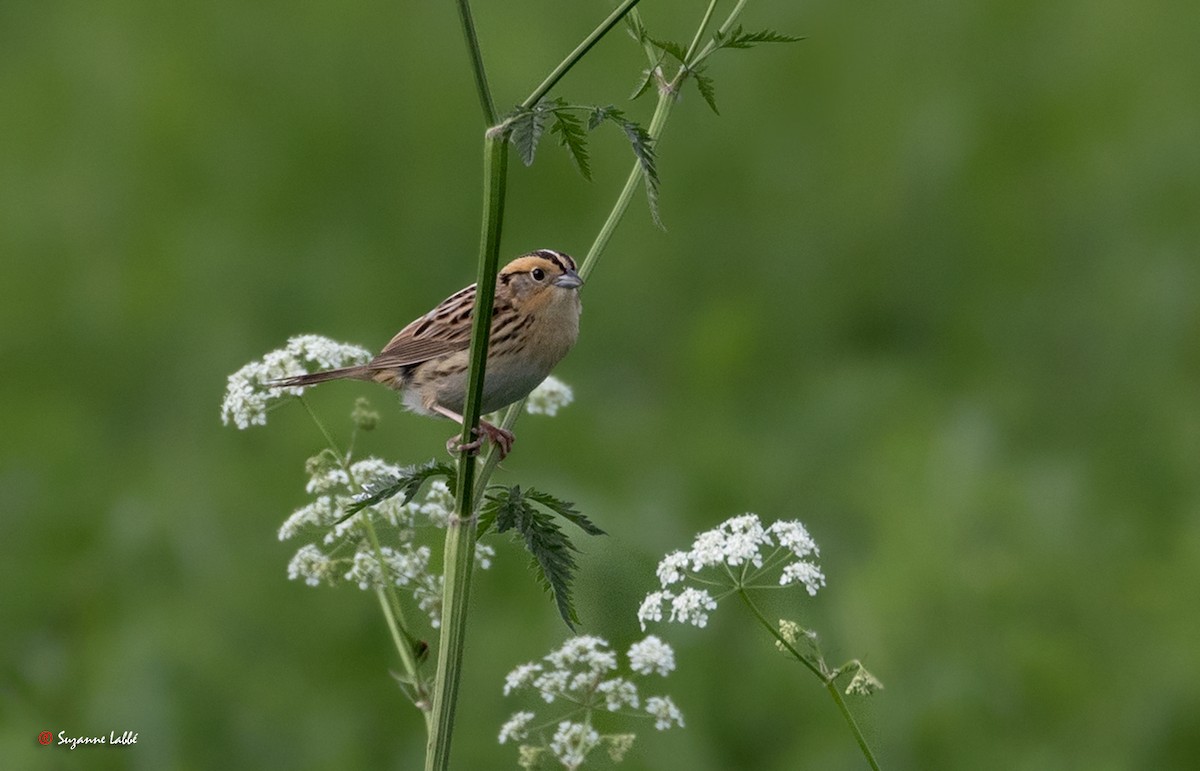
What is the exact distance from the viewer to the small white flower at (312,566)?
13.0 feet

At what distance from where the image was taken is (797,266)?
11.1m

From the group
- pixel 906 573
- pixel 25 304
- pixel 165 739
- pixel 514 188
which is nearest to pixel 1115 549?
pixel 906 573

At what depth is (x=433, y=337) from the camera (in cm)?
518

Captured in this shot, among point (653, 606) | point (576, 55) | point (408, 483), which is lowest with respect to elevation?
point (653, 606)

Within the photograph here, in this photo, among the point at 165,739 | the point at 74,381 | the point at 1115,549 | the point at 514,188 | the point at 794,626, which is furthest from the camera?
the point at 514,188

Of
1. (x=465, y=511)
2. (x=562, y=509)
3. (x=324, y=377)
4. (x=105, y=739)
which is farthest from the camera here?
(x=105, y=739)

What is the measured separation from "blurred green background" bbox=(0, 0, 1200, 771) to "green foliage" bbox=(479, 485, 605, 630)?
228 cm

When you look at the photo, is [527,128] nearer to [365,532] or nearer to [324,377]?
Result: [365,532]

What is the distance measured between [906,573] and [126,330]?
5317 mm

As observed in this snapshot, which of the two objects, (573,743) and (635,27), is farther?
(635,27)

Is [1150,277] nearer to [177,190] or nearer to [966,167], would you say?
[966,167]

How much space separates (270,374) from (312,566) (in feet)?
1.60

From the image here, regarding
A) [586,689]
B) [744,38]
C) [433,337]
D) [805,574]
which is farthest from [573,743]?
[433,337]

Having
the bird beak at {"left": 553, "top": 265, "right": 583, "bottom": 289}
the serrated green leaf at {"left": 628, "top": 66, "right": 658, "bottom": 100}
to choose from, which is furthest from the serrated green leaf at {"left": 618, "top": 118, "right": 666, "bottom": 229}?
the bird beak at {"left": 553, "top": 265, "right": 583, "bottom": 289}
